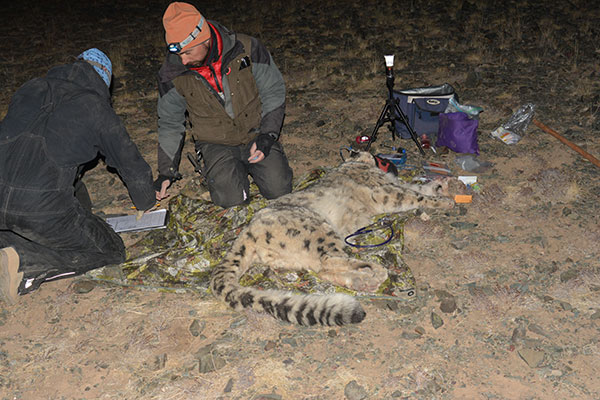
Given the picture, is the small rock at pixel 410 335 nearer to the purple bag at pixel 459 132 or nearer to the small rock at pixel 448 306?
the small rock at pixel 448 306

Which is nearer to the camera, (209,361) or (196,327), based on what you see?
(209,361)

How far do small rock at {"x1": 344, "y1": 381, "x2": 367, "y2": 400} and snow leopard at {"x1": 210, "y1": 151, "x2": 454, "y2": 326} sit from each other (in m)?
0.51

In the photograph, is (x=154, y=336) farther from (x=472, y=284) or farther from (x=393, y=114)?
(x=393, y=114)

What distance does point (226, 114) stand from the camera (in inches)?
243

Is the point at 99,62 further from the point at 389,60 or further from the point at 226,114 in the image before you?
the point at 389,60

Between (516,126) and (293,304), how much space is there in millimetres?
5007

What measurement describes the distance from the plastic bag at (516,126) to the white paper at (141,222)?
4892 mm

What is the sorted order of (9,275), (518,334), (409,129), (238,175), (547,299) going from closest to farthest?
(518,334), (547,299), (9,275), (238,175), (409,129)

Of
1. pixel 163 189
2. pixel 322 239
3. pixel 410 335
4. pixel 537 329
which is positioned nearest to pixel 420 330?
pixel 410 335

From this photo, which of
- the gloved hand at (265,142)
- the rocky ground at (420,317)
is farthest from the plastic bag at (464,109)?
the gloved hand at (265,142)

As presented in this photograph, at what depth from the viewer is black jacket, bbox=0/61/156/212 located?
15.4 feet

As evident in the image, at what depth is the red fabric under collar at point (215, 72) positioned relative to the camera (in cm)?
568

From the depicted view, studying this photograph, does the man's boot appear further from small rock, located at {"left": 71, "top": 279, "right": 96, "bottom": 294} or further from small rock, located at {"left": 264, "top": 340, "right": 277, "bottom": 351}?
small rock, located at {"left": 264, "top": 340, "right": 277, "bottom": 351}

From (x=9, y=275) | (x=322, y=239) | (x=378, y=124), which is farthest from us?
(x=378, y=124)
